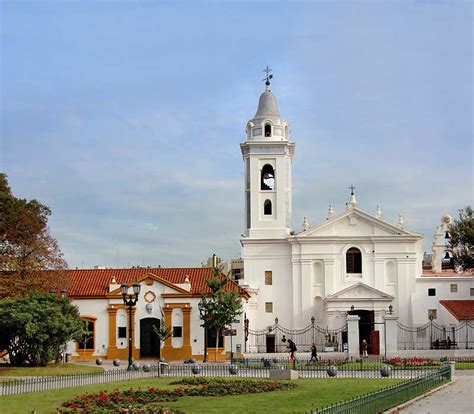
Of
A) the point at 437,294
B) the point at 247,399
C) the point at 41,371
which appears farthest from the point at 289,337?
the point at 247,399

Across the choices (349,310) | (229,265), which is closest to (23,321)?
(349,310)

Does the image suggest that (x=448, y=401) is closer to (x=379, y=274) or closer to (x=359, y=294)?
(x=359, y=294)

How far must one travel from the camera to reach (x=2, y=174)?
4800 cm

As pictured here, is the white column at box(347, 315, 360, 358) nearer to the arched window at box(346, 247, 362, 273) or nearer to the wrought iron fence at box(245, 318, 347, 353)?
the wrought iron fence at box(245, 318, 347, 353)

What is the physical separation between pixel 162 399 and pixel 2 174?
2707 centimetres

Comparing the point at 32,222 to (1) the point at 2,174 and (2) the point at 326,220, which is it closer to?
(1) the point at 2,174

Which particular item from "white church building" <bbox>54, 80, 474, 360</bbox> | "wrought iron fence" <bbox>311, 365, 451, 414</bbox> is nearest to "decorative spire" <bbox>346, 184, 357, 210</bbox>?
"white church building" <bbox>54, 80, 474, 360</bbox>

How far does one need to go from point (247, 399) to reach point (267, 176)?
138ft

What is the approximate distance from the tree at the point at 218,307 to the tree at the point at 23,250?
8.89 metres

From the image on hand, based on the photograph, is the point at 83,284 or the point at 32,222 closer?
the point at 32,222

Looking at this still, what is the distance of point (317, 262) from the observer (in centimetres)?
6341

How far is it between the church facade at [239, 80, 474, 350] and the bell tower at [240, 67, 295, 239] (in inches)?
3.0

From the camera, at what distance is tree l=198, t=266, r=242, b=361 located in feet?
168

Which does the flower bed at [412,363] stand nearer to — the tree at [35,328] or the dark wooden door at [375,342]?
the dark wooden door at [375,342]
